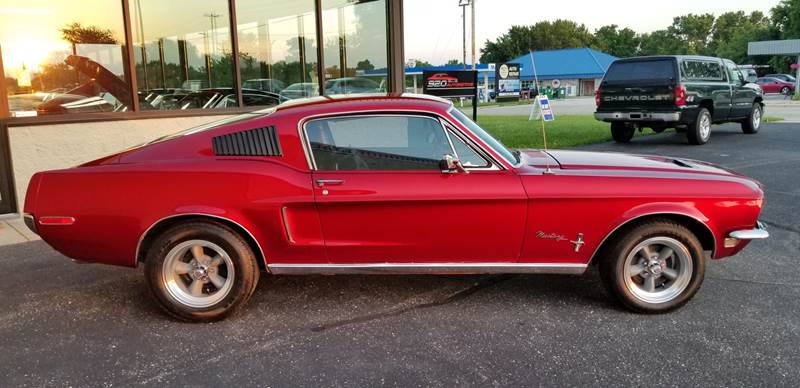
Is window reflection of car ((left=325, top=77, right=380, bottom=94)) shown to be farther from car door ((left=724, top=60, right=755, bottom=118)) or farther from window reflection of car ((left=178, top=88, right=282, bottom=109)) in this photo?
car door ((left=724, top=60, right=755, bottom=118))

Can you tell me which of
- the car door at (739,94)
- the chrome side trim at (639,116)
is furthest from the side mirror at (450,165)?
the car door at (739,94)

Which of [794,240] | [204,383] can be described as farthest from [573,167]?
[794,240]

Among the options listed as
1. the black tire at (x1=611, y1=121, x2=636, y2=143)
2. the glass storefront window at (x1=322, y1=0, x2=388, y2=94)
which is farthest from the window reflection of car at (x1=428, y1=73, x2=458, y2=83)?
the black tire at (x1=611, y1=121, x2=636, y2=143)

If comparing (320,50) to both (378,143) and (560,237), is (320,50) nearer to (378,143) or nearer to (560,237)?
(378,143)

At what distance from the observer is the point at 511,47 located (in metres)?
91.2

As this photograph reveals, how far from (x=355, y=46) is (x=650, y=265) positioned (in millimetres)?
6656

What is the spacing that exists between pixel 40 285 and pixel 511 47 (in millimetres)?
92385

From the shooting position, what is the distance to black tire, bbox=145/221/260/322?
3627mm

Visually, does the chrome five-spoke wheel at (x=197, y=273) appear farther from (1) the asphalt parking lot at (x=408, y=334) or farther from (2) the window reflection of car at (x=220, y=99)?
(2) the window reflection of car at (x=220, y=99)

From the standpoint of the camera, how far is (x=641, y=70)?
1230 cm

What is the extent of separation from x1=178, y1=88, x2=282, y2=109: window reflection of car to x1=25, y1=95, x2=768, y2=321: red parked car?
4.55 m

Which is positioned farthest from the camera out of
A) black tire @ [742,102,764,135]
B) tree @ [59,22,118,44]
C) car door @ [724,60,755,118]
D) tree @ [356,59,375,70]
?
black tire @ [742,102,764,135]

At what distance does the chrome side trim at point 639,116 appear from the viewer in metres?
11.8

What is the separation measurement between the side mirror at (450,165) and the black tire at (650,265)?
1112mm
